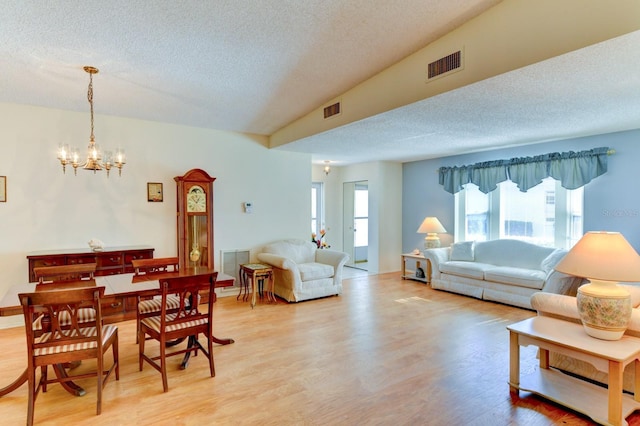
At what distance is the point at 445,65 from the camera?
9.36 ft

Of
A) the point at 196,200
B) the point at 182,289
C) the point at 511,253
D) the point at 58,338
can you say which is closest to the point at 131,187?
the point at 196,200

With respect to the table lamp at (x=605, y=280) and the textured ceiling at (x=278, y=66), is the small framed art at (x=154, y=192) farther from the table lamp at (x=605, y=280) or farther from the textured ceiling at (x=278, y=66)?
the table lamp at (x=605, y=280)

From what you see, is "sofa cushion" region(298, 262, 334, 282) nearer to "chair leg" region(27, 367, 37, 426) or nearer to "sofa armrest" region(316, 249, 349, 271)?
"sofa armrest" region(316, 249, 349, 271)

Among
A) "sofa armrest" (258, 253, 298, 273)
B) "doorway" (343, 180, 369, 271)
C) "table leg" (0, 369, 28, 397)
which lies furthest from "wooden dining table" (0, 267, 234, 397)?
"doorway" (343, 180, 369, 271)

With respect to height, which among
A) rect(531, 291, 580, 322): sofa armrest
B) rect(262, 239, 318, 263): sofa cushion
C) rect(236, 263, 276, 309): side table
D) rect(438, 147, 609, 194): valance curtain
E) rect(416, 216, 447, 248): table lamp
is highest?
rect(438, 147, 609, 194): valance curtain

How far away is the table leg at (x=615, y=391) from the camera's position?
6.77 ft

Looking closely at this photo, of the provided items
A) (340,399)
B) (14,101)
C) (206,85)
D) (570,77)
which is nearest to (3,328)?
(14,101)

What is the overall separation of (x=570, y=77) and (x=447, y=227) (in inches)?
171

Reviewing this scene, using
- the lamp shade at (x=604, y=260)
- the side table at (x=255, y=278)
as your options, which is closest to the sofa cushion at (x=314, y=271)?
the side table at (x=255, y=278)

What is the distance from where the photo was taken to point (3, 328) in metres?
3.96

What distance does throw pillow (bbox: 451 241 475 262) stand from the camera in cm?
584

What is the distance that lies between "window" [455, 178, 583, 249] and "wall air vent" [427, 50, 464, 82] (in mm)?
Answer: 3459

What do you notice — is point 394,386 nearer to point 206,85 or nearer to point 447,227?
point 206,85

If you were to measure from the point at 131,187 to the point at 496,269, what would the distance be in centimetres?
537
